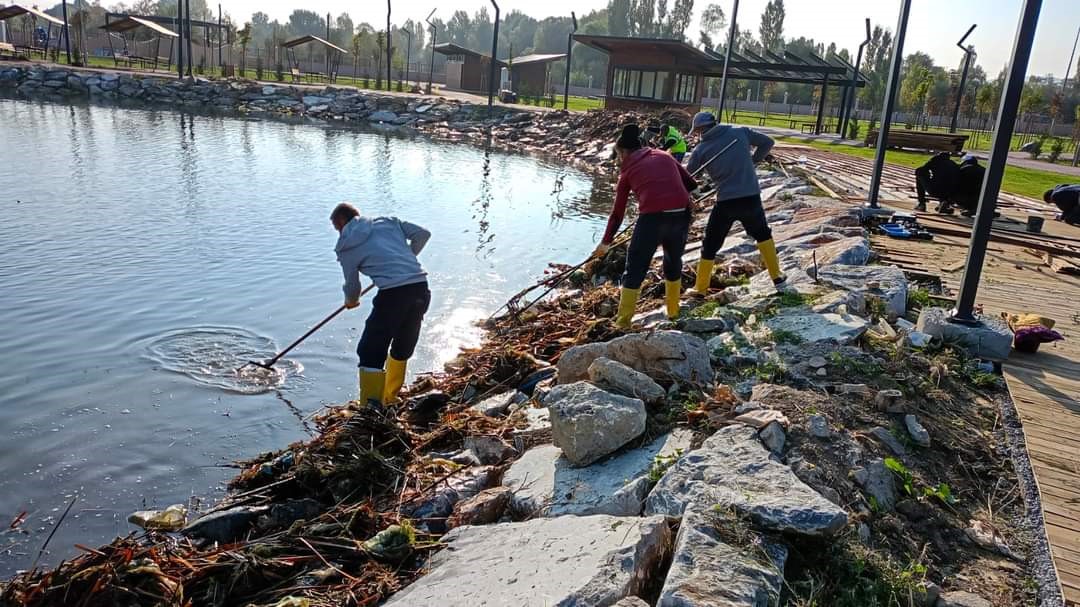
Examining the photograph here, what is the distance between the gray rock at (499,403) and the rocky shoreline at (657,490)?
0.03 m

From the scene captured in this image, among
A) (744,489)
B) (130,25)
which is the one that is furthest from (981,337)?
(130,25)

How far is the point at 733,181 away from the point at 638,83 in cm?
2981

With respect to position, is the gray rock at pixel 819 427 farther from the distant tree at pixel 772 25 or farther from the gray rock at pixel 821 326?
the distant tree at pixel 772 25

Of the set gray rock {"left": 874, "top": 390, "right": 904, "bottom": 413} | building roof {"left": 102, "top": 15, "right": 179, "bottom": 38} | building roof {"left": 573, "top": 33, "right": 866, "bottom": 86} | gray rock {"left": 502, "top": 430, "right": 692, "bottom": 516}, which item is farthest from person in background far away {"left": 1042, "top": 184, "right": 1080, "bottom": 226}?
building roof {"left": 102, "top": 15, "right": 179, "bottom": 38}

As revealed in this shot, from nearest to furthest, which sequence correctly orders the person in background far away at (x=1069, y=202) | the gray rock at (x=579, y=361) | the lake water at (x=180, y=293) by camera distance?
the gray rock at (x=579, y=361)
the lake water at (x=180, y=293)
the person in background far away at (x=1069, y=202)

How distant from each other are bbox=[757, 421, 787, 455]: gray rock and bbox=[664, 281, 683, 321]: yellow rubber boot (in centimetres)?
313

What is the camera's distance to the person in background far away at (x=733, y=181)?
24.4 feet

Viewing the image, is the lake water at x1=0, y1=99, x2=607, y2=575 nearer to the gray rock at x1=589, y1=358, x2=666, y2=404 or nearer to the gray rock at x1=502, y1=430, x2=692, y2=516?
the gray rock at x1=502, y1=430, x2=692, y2=516

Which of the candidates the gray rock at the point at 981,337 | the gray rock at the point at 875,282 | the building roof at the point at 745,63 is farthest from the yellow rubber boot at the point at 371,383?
the building roof at the point at 745,63

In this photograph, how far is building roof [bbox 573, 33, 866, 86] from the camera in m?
30.3

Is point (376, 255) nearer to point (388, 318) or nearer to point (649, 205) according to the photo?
point (388, 318)

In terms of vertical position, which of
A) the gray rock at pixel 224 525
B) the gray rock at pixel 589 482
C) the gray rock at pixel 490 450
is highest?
the gray rock at pixel 589 482

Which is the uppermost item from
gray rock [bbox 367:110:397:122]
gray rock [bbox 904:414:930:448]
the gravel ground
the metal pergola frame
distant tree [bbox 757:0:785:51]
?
distant tree [bbox 757:0:785:51]

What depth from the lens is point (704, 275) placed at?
319 inches
